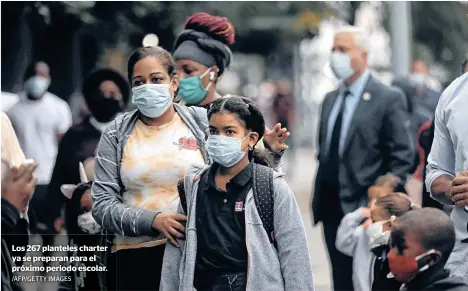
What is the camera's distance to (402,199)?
645 cm

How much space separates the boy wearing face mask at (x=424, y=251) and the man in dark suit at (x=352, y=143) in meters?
2.43

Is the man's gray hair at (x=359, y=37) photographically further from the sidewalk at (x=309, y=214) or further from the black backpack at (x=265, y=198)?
the black backpack at (x=265, y=198)

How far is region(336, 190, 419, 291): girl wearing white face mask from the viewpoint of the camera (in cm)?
638

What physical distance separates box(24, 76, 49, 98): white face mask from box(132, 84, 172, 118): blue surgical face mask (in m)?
4.56

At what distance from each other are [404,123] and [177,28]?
448 centimetres

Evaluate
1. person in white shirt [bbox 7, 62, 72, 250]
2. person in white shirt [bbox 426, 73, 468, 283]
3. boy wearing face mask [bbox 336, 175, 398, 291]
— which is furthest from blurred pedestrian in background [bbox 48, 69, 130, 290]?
person in white shirt [bbox 426, 73, 468, 283]

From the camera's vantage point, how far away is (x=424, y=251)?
4527 millimetres

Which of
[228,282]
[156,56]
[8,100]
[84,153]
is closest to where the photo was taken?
[228,282]

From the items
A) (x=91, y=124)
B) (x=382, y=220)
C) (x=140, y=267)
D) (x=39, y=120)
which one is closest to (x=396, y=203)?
(x=382, y=220)

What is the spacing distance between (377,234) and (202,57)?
4.80 ft

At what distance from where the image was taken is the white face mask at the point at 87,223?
642 centimetres

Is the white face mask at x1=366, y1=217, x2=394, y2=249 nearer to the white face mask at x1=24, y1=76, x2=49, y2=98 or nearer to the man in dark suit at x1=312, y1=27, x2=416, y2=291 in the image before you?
the man in dark suit at x1=312, y1=27, x2=416, y2=291

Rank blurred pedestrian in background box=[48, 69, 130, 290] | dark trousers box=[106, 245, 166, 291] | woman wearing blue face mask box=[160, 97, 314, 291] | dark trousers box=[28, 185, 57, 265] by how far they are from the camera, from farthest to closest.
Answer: dark trousers box=[28, 185, 57, 265], blurred pedestrian in background box=[48, 69, 130, 290], dark trousers box=[106, 245, 166, 291], woman wearing blue face mask box=[160, 97, 314, 291]

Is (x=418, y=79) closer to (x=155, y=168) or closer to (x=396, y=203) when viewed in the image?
(x=396, y=203)
